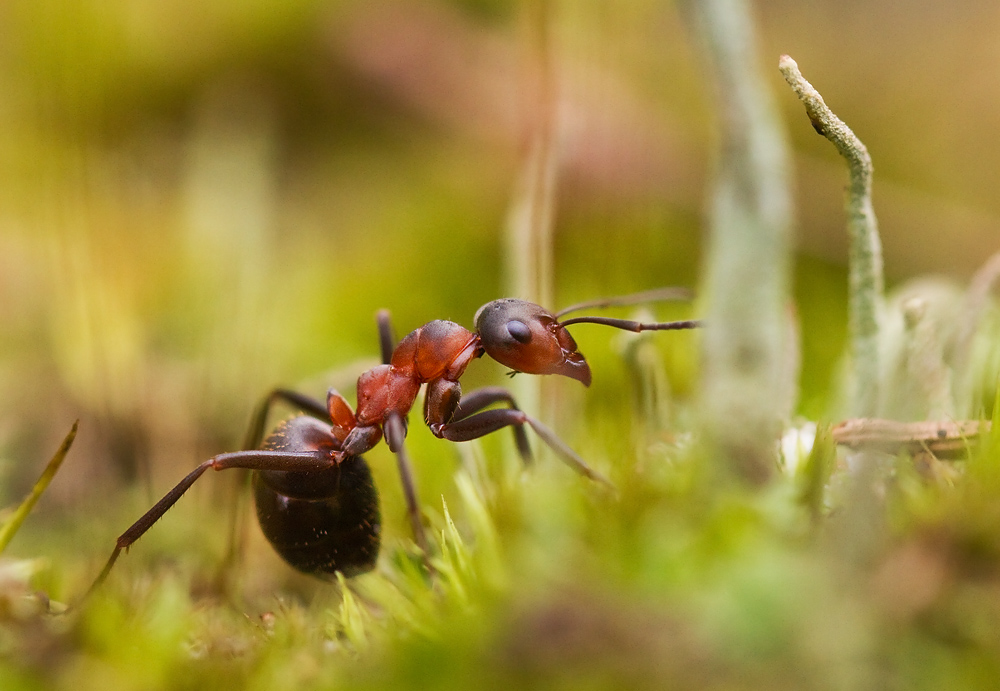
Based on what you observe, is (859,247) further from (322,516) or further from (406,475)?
(322,516)

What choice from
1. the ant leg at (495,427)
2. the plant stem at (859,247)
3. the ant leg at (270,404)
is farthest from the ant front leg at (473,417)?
the plant stem at (859,247)

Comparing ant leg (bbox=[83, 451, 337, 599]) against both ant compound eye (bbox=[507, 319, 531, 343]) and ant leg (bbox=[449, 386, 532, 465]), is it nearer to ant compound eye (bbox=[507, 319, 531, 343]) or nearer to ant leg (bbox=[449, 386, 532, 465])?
ant leg (bbox=[449, 386, 532, 465])

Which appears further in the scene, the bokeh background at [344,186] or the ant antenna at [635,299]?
the bokeh background at [344,186]

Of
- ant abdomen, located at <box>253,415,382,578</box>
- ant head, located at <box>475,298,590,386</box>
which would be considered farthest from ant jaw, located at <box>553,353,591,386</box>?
Answer: ant abdomen, located at <box>253,415,382,578</box>

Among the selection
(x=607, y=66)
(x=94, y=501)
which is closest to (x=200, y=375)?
(x=94, y=501)

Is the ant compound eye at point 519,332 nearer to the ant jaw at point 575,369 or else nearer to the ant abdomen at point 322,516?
the ant jaw at point 575,369

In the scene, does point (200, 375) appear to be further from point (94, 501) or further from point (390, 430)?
point (390, 430)

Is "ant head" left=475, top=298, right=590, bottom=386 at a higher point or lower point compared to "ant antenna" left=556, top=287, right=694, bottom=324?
lower
